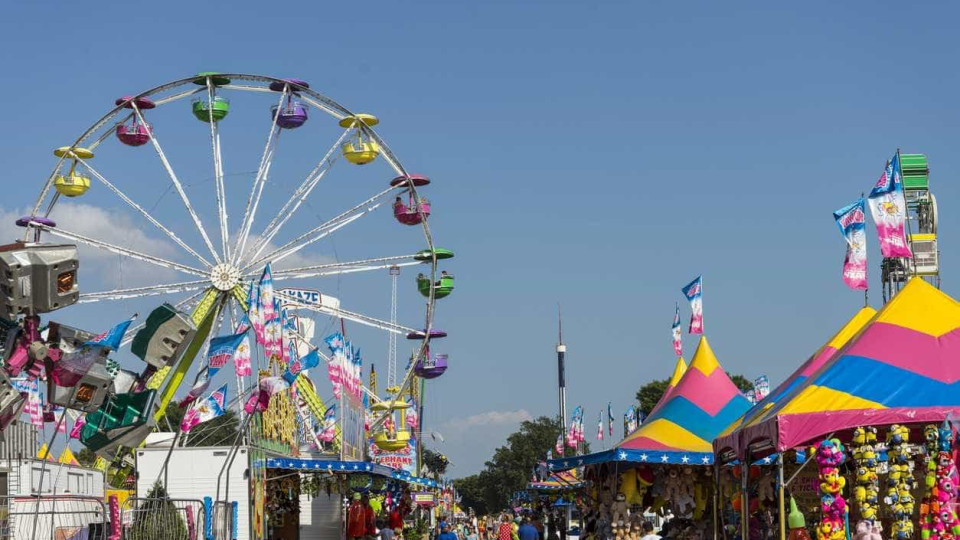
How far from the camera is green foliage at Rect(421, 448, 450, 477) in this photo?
8494 cm

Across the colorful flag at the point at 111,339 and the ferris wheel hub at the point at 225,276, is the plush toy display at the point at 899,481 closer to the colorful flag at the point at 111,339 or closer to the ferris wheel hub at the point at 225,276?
the colorful flag at the point at 111,339

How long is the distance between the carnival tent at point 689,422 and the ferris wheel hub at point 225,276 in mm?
7822

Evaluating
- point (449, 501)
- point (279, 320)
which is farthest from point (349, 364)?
point (449, 501)

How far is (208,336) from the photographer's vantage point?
28547 mm

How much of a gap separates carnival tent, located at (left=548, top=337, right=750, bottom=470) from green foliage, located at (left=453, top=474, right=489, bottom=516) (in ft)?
364

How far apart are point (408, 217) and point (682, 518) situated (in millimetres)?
9906

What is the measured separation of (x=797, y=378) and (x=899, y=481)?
5302mm

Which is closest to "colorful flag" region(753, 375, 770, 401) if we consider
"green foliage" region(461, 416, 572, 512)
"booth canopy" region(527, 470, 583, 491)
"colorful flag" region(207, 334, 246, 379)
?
"booth canopy" region(527, 470, 583, 491)

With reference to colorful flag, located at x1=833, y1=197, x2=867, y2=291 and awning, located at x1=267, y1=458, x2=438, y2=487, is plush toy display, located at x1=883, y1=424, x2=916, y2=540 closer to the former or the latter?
colorful flag, located at x1=833, y1=197, x2=867, y2=291

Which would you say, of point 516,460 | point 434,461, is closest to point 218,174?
point 434,461

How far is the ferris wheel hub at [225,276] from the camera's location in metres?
29.3

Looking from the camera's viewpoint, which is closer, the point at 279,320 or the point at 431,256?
the point at 279,320

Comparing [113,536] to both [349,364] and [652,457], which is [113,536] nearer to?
[652,457]

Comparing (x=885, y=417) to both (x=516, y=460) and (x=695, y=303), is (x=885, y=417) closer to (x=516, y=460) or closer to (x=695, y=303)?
(x=695, y=303)
